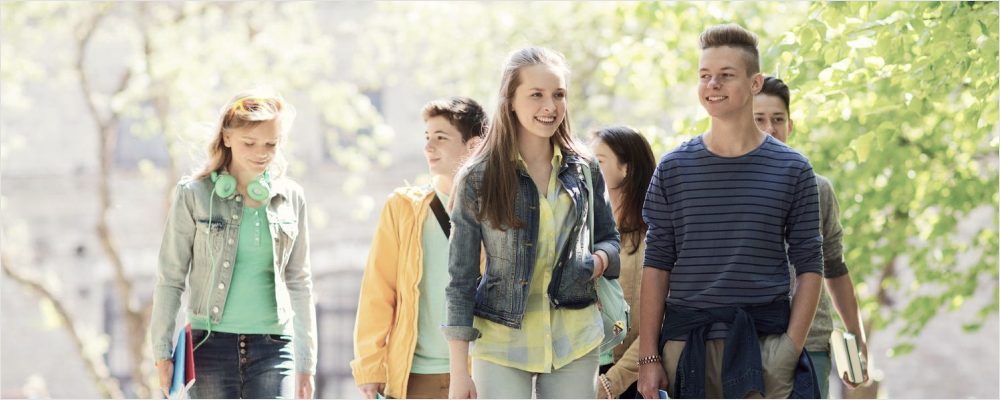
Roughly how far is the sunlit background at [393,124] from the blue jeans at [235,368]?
2.74 feet

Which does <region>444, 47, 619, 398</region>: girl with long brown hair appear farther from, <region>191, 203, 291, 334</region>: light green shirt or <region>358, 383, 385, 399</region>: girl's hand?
<region>191, 203, 291, 334</region>: light green shirt

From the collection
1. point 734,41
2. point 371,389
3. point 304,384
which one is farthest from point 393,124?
point 734,41

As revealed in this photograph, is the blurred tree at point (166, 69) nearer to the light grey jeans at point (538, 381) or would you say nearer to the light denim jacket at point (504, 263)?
the light denim jacket at point (504, 263)

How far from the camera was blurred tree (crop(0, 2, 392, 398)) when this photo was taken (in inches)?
593

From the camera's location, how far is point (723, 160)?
4043 mm

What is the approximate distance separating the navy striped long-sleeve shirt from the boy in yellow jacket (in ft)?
3.58

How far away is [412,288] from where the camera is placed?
4855mm

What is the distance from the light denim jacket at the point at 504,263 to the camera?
12.7 ft

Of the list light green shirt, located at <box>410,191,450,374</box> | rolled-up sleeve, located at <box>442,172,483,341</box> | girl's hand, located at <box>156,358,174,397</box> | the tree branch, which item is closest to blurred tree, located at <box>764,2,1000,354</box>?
light green shirt, located at <box>410,191,450,374</box>

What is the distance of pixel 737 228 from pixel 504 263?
0.75m

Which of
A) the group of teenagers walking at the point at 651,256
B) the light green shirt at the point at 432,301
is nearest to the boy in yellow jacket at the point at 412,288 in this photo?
the light green shirt at the point at 432,301

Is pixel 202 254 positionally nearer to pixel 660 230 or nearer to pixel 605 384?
pixel 605 384

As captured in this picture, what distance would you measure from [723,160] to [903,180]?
6042 millimetres

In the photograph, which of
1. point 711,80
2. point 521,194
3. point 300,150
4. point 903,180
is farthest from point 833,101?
point 300,150
